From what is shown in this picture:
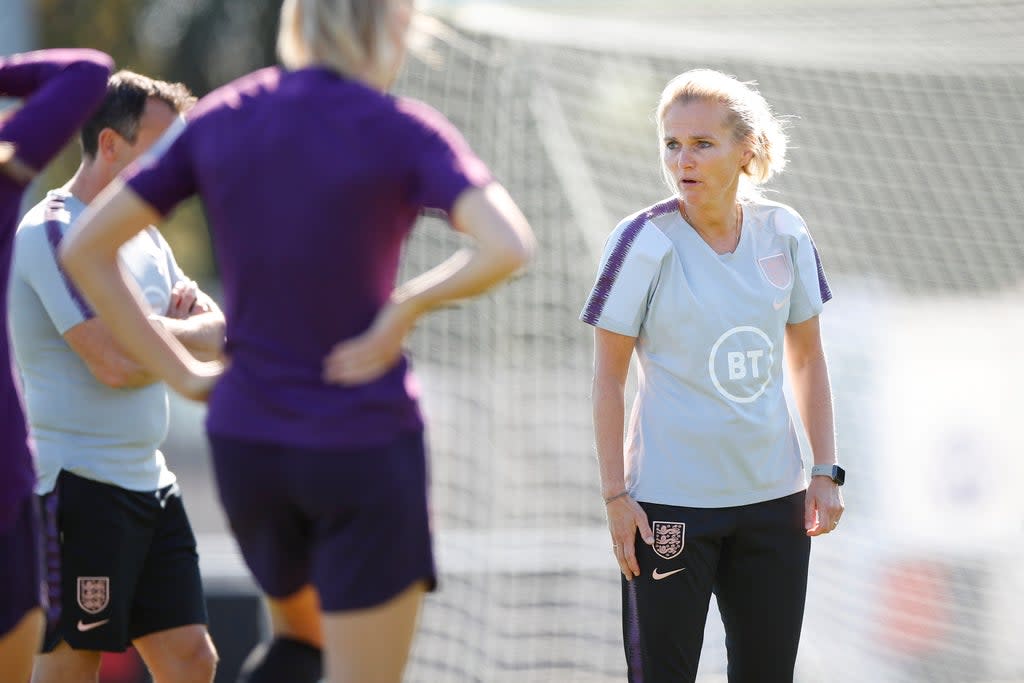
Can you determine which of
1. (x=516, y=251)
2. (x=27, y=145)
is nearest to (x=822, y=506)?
(x=516, y=251)

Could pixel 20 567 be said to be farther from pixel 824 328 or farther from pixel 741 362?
pixel 824 328

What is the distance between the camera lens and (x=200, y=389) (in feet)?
6.87

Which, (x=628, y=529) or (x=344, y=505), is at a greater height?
(x=344, y=505)

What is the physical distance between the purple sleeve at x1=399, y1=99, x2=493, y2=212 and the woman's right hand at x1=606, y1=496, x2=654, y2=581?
3.58ft

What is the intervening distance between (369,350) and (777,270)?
1270mm

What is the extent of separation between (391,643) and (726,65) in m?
5.52

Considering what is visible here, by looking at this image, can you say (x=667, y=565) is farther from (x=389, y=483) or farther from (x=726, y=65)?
(x=726, y=65)

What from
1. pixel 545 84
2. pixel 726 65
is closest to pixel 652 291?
pixel 545 84

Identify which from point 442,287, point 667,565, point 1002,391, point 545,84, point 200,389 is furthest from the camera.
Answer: point 1002,391

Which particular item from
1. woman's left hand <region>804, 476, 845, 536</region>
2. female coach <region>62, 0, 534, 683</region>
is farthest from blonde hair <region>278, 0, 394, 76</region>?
woman's left hand <region>804, 476, 845, 536</region>

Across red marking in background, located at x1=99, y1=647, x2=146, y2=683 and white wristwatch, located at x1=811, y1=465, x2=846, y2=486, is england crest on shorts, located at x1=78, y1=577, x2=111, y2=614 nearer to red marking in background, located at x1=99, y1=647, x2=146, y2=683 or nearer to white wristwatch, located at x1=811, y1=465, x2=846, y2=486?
white wristwatch, located at x1=811, y1=465, x2=846, y2=486

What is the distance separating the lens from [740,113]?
285 cm

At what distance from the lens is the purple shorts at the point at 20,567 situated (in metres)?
2.22

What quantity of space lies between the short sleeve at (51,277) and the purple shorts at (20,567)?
638 millimetres
